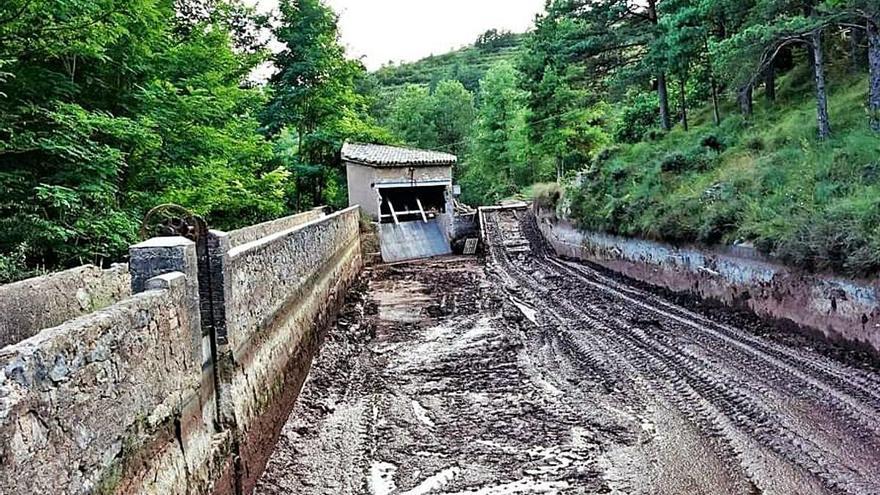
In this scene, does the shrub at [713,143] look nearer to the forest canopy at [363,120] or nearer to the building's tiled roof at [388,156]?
the forest canopy at [363,120]

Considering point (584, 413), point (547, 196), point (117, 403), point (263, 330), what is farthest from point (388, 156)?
point (117, 403)

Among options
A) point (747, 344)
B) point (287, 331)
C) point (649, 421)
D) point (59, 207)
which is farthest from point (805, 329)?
point (59, 207)

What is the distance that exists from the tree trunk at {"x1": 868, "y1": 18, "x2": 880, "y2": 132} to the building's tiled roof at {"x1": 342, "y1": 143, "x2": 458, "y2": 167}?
570 inches

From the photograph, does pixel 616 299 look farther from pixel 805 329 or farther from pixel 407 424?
pixel 407 424

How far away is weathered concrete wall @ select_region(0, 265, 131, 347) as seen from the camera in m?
4.21

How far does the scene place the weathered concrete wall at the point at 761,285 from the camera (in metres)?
6.56

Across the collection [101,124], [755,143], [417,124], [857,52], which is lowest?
[755,143]

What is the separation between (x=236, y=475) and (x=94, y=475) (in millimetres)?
1965

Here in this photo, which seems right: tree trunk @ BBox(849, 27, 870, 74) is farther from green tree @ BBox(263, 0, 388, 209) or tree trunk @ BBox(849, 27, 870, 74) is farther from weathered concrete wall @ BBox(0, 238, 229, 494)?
weathered concrete wall @ BBox(0, 238, 229, 494)

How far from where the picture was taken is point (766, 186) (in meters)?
9.94

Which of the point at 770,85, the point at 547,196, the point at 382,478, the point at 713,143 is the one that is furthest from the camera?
the point at 547,196

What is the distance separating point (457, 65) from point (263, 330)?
259ft

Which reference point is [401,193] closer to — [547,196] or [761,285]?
[547,196]

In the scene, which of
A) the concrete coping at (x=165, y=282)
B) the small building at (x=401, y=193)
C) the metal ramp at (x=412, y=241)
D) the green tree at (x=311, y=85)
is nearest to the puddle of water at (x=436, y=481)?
the concrete coping at (x=165, y=282)
